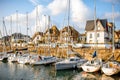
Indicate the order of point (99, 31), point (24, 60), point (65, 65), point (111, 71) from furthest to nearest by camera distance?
point (99, 31) < point (24, 60) < point (65, 65) < point (111, 71)

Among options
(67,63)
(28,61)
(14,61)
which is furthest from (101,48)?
(14,61)

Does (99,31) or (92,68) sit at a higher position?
(99,31)

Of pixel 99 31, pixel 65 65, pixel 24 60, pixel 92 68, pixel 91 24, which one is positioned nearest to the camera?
pixel 92 68

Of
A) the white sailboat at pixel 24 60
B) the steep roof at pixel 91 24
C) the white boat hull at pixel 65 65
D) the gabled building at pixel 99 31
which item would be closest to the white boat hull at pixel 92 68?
the white boat hull at pixel 65 65

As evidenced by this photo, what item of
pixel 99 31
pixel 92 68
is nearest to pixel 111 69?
pixel 92 68

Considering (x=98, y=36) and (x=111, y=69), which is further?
(x=98, y=36)

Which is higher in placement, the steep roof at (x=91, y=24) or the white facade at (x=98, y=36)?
the steep roof at (x=91, y=24)

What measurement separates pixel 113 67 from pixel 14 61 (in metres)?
32.2

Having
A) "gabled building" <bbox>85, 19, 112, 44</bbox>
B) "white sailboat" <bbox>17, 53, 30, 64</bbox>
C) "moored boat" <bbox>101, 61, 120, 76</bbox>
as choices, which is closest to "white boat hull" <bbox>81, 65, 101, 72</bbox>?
"moored boat" <bbox>101, 61, 120, 76</bbox>

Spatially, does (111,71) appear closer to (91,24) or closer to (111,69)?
(111,69)

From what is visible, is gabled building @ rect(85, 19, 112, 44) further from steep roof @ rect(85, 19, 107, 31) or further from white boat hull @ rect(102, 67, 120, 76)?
white boat hull @ rect(102, 67, 120, 76)

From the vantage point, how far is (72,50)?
56.8m

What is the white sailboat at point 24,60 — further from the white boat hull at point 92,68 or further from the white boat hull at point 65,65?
the white boat hull at point 92,68

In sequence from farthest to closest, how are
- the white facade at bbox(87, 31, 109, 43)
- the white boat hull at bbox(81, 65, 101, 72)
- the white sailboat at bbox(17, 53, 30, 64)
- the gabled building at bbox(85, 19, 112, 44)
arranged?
1. the gabled building at bbox(85, 19, 112, 44)
2. the white facade at bbox(87, 31, 109, 43)
3. the white sailboat at bbox(17, 53, 30, 64)
4. the white boat hull at bbox(81, 65, 101, 72)
